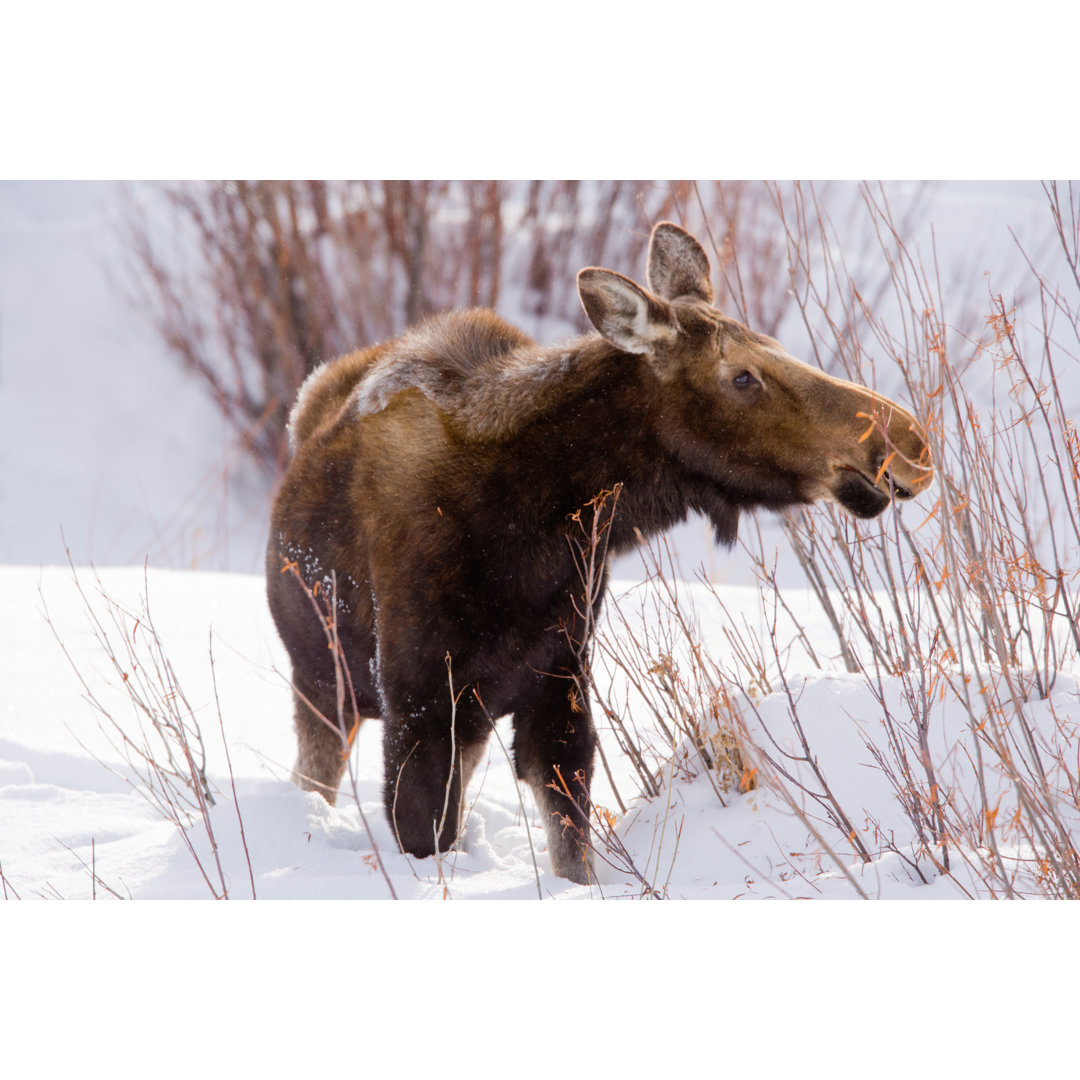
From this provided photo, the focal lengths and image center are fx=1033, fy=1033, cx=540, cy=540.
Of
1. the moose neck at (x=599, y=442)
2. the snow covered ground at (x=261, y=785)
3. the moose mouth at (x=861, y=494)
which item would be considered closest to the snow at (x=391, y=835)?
A: the snow covered ground at (x=261, y=785)

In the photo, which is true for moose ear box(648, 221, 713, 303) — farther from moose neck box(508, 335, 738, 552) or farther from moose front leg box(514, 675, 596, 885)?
moose front leg box(514, 675, 596, 885)

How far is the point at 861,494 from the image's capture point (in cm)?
291

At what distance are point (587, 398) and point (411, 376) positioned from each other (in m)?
0.60

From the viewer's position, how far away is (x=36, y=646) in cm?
506

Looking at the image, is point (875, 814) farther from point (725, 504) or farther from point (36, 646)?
point (36, 646)

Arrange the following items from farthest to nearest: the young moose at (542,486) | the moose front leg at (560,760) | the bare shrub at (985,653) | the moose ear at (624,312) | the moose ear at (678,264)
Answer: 1. the moose ear at (678,264)
2. the moose front leg at (560,760)
3. the young moose at (542,486)
4. the moose ear at (624,312)
5. the bare shrub at (985,653)

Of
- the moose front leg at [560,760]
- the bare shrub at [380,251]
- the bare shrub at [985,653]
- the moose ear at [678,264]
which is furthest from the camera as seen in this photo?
the bare shrub at [380,251]

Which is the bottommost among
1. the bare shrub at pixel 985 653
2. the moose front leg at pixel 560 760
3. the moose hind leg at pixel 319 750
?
the moose hind leg at pixel 319 750

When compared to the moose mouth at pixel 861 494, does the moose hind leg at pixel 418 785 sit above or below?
below

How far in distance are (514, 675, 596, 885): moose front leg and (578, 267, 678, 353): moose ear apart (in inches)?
41.6

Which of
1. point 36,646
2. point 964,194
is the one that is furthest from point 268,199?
point 964,194

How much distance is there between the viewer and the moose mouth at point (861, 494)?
2.87 metres

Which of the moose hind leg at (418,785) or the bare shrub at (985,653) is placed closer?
the bare shrub at (985,653)

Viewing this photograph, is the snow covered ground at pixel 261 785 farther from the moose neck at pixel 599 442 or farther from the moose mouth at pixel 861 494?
the moose neck at pixel 599 442
